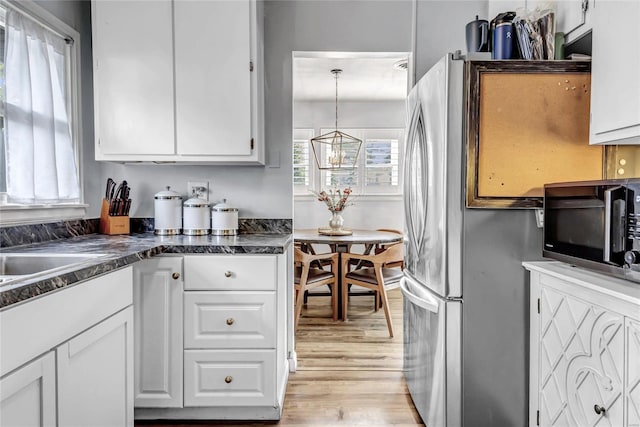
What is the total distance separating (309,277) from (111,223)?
1.70m

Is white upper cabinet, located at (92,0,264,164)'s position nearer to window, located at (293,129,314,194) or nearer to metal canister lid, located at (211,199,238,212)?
metal canister lid, located at (211,199,238,212)

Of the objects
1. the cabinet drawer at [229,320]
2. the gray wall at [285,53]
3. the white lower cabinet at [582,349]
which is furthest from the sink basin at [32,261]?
the white lower cabinet at [582,349]

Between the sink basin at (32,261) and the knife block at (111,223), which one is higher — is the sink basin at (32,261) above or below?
below

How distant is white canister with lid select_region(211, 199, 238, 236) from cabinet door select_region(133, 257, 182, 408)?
1.48 feet

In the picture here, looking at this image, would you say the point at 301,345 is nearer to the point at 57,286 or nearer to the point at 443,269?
the point at 443,269

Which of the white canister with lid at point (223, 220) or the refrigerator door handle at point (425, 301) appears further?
the white canister with lid at point (223, 220)

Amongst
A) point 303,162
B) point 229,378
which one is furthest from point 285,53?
point 303,162

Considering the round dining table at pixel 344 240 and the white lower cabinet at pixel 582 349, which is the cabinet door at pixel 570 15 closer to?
the white lower cabinet at pixel 582 349

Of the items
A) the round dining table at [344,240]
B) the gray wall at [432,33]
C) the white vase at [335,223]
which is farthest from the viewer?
the white vase at [335,223]

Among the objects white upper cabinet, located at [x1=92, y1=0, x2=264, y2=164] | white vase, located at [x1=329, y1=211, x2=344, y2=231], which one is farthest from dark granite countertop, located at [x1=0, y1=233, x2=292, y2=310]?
white vase, located at [x1=329, y1=211, x2=344, y2=231]

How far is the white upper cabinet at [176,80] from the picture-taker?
7.07ft

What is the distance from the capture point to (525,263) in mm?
1651

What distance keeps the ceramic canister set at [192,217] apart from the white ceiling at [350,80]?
1621 mm

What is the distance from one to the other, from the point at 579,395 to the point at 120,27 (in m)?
2.61
